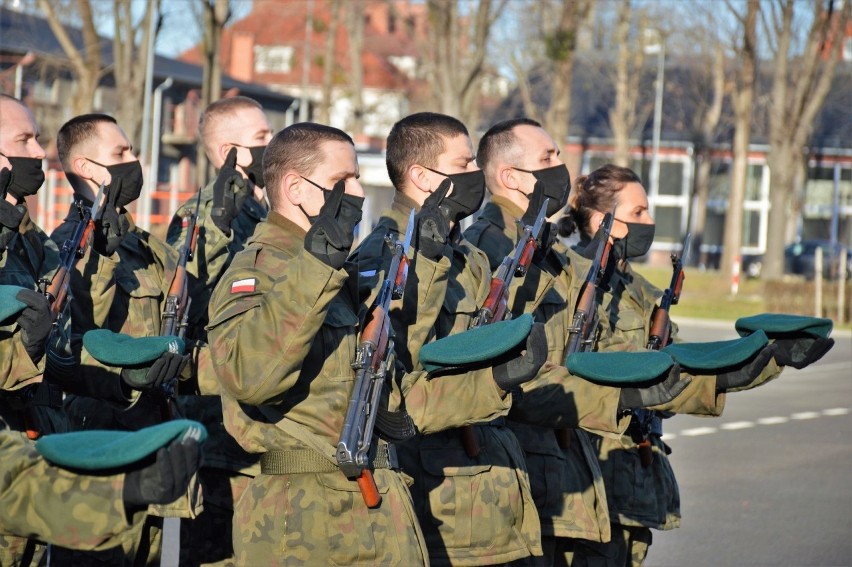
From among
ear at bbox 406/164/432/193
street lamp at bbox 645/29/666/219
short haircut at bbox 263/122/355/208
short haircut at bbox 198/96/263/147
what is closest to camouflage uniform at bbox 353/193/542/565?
ear at bbox 406/164/432/193

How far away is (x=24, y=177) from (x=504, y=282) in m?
1.97

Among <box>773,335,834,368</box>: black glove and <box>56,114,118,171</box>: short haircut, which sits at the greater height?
<box>56,114,118,171</box>: short haircut

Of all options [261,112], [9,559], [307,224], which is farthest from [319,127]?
[261,112]

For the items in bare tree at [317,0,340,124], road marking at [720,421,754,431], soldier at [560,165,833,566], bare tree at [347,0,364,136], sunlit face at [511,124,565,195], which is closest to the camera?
sunlit face at [511,124,565,195]

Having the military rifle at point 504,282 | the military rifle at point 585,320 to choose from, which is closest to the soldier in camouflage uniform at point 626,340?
the military rifle at point 585,320

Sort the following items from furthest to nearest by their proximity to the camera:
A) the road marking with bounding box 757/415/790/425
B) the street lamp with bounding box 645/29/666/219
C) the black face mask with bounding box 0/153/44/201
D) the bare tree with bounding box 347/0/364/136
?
the street lamp with bounding box 645/29/666/219 < the bare tree with bounding box 347/0/364/136 < the road marking with bounding box 757/415/790/425 < the black face mask with bounding box 0/153/44/201

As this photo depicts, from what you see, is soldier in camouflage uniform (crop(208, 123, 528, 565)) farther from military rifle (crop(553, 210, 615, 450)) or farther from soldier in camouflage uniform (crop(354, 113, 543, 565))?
military rifle (crop(553, 210, 615, 450))

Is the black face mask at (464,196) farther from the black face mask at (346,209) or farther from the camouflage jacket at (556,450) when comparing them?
the black face mask at (346,209)

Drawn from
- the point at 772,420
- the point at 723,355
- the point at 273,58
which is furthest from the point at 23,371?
the point at 273,58

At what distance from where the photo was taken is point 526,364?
12.4 feet

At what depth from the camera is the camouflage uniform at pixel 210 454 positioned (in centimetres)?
559

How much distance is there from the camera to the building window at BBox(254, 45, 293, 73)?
73.8 metres

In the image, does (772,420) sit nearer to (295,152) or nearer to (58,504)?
(295,152)

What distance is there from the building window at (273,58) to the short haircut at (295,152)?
229 ft
